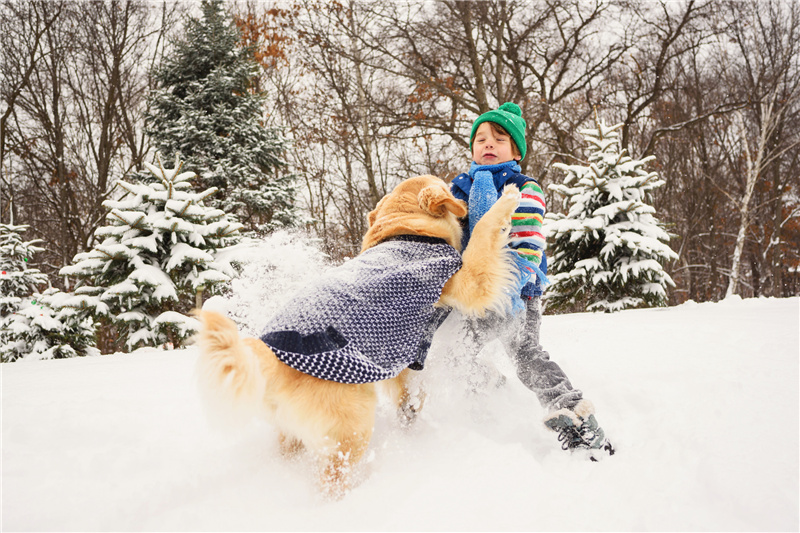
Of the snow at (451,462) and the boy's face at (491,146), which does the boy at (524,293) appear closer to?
the boy's face at (491,146)

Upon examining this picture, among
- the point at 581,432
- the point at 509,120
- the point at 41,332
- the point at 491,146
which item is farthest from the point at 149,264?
the point at 581,432

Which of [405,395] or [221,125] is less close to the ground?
[221,125]

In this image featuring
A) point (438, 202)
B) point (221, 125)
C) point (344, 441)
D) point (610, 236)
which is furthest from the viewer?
point (221, 125)

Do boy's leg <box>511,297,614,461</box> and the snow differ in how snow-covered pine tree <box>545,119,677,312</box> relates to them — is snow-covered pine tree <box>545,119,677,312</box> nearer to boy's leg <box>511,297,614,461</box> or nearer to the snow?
the snow

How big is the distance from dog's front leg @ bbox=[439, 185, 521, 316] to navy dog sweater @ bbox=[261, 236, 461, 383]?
0.25 feet

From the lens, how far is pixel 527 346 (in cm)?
215

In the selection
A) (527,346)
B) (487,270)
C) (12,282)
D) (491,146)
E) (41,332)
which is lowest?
(41,332)

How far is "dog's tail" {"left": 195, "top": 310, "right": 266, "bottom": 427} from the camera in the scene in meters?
1.44

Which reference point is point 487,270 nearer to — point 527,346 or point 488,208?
point 488,208

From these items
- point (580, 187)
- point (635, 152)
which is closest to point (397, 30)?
point (580, 187)

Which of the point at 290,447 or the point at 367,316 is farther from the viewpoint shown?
the point at 290,447

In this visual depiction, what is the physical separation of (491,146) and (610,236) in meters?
5.58

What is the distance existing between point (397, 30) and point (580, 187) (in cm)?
602

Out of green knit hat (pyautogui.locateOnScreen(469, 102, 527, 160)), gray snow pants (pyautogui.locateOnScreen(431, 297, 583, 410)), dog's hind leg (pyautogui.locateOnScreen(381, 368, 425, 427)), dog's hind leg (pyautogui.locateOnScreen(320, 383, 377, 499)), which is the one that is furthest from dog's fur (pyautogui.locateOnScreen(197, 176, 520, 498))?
green knit hat (pyautogui.locateOnScreen(469, 102, 527, 160))
